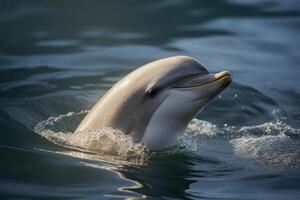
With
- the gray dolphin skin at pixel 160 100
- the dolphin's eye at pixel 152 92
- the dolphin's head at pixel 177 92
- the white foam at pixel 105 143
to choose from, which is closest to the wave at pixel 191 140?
the white foam at pixel 105 143

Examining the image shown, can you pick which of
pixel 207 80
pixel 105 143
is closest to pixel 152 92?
pixel 207 80

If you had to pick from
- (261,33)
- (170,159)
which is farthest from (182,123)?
(261,33)

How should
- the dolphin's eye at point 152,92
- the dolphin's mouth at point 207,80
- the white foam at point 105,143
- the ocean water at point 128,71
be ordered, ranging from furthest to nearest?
the white foam at point 105,143 → the dolphin's eye at point 152,92 → the dolphin's mouth at point 207,80 → the ocean water at point 128,71

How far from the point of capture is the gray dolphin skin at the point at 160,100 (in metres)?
6.93

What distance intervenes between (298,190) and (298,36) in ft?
22.9

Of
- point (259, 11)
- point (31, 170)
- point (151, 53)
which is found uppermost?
point (259, 11)

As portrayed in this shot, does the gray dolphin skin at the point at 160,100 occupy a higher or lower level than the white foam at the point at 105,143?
higher

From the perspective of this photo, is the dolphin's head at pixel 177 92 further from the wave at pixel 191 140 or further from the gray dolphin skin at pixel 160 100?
the wave at pixel 191 140

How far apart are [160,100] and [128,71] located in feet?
13.4

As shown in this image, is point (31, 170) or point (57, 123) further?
point (57, 123)

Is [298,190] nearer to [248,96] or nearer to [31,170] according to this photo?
[31,170]

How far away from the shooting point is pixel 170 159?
725cm

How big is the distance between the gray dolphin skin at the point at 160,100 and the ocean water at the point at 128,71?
0.41ft

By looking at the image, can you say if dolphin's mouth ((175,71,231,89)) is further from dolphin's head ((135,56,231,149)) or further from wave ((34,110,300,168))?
wave ((34,110,300,168))
